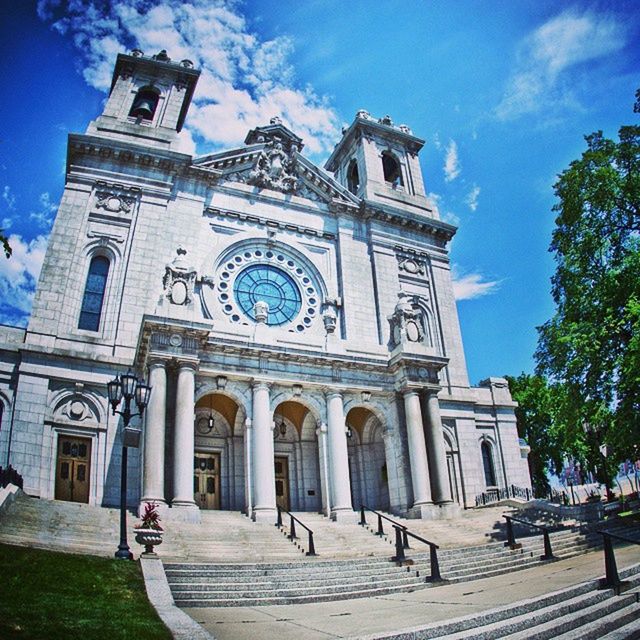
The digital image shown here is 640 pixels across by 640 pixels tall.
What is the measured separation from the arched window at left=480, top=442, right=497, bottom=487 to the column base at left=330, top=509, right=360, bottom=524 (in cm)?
1181

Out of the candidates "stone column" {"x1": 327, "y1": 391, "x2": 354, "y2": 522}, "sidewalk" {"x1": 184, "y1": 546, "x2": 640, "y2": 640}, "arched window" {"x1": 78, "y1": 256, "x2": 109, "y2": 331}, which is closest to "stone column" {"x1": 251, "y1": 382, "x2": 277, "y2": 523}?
"stone column" {"x1": 327, "y1": 391, "x2": 354, "y2": 522}

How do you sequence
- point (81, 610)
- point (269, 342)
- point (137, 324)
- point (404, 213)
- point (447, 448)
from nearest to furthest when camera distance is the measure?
1. point (81, 610)
2. point (269, 342)
3. point (137, 324)
4. point (447, 448)
5. point (404, 213)

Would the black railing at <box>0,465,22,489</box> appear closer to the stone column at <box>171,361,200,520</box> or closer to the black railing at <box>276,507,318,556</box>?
the stone column at <box>171,361,200,520</box>

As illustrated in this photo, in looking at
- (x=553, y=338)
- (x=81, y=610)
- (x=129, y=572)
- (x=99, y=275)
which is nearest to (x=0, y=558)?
(x=129, y=572)

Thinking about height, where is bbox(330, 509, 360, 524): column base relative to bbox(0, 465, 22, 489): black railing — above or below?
below

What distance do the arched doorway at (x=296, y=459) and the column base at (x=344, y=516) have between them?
2.92 m

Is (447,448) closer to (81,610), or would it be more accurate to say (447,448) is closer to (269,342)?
(269,342)

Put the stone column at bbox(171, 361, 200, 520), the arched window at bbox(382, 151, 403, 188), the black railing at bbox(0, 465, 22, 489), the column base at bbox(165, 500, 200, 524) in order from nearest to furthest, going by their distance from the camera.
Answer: the black railing at bbox(0, 465, 22, 489), the column base at bbox(165, 500, 200, 524), the stone column at bbox(171, 361, 200, 520), the arched window at bbox(382, 151, 403, 188)

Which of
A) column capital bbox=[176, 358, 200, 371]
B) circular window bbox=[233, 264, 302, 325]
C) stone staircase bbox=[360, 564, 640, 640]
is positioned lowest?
stone staircase bbox=[360, 564, 640, 640]

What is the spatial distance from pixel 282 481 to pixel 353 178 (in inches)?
845

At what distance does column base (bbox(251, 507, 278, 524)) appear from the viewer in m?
A: 18.8

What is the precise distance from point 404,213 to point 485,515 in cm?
1726

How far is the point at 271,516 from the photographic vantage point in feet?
62.4

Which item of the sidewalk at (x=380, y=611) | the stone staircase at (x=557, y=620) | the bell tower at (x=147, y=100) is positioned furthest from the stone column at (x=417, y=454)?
the bell tower at (x=147, y=100)
